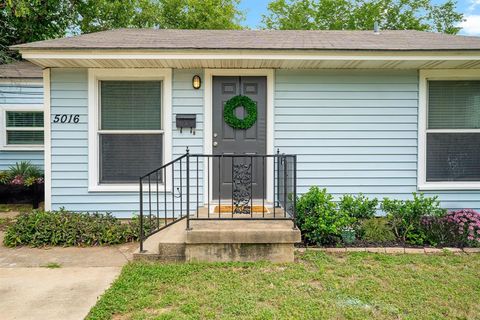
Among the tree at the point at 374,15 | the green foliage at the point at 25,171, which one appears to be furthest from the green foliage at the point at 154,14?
the green foliage at the point at 25,171

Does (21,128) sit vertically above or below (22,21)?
below

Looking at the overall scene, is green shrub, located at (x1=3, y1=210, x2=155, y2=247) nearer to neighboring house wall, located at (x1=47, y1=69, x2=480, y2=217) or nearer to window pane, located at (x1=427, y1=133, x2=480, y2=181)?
neighboring house wall, located at (x1=47, y1=69, x2=480, y2=217)

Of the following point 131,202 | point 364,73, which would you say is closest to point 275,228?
point 131,202

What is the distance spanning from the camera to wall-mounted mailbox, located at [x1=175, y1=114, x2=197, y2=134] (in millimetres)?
5082

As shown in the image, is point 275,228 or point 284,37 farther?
point 284,37

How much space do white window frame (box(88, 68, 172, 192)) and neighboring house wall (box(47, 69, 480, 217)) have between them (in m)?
0.08

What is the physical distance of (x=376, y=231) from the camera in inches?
173

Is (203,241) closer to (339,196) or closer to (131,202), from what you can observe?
(131,202)

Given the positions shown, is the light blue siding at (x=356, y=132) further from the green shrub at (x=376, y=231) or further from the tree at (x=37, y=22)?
the tree at (x=37, y=22)

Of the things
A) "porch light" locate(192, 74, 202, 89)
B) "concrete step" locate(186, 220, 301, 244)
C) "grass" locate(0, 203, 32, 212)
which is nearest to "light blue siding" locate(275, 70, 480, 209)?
"porch light" locate(192, 74, 202, 89)

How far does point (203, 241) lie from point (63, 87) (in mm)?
3333

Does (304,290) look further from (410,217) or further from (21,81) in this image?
(21,81)

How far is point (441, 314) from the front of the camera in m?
2.61

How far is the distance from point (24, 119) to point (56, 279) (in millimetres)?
6205
